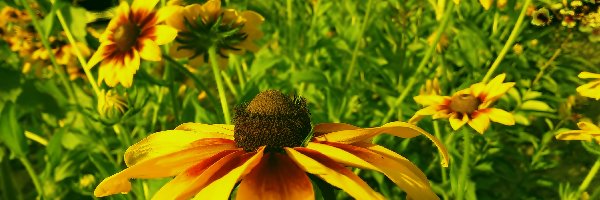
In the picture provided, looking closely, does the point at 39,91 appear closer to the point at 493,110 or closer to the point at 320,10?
the point at 320,10

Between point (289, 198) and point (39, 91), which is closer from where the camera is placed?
point (289, 198)

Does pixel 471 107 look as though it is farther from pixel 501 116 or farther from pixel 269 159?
Result: pixel 269 159

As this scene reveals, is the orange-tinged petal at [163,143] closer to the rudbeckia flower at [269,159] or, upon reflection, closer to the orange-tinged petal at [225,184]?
the rudbeckia flower at [269,159]

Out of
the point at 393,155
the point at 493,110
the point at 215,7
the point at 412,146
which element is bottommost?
the point at 412,146

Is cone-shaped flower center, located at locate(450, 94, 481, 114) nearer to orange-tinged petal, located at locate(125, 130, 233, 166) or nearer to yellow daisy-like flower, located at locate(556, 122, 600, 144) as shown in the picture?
yellow daisy-like flower, located at locate(556, 122, 600, 144)

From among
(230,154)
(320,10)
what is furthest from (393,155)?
(320,10)

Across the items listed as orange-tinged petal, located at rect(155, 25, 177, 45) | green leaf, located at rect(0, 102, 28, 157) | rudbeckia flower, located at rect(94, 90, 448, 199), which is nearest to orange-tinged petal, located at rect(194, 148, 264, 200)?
rudbeckia flower, located at rect(94, 90, 448, 199)
